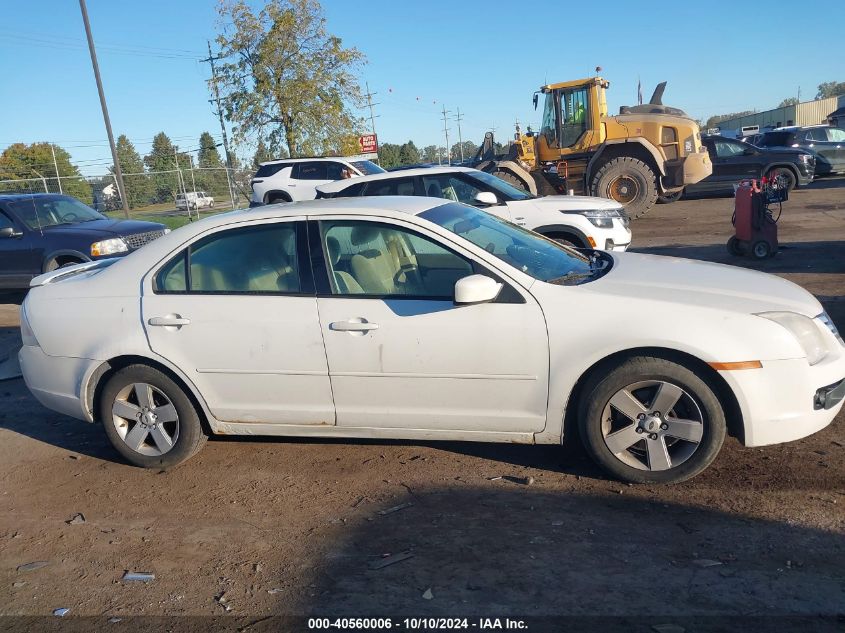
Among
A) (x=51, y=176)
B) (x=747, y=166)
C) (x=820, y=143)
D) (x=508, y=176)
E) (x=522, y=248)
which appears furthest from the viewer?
Answer: (x=51, y=176)

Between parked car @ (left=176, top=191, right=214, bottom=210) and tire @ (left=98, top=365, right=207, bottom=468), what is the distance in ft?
72.8

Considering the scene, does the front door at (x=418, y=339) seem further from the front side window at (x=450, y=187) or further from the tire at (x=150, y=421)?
the front side window at (x=450, y=187)

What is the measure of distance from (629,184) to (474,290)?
1440cm

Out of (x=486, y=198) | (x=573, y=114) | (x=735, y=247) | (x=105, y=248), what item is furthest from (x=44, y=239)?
(x=573, y=114)

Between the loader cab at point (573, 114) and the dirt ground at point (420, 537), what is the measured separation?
1413 cm

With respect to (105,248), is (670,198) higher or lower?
lower

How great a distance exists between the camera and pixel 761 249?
1028 centimetres

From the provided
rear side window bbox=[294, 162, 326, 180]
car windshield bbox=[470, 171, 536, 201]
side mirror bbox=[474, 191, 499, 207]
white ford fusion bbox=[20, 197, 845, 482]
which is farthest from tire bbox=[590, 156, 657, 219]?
white ford fusion bbox=[20, 197, 845, 482]

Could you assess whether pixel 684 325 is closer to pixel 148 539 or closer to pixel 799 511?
pixel 799 511

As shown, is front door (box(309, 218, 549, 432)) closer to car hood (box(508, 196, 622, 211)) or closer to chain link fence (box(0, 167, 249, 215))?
car hood (box(508, 196, 622, 211))

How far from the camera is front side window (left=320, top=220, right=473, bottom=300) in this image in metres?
4.24

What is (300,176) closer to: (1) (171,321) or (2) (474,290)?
(1) (171,321)

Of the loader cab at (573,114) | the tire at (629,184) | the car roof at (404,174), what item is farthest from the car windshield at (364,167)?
the car roof at (404,174)

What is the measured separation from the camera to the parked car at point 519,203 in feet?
29.3
